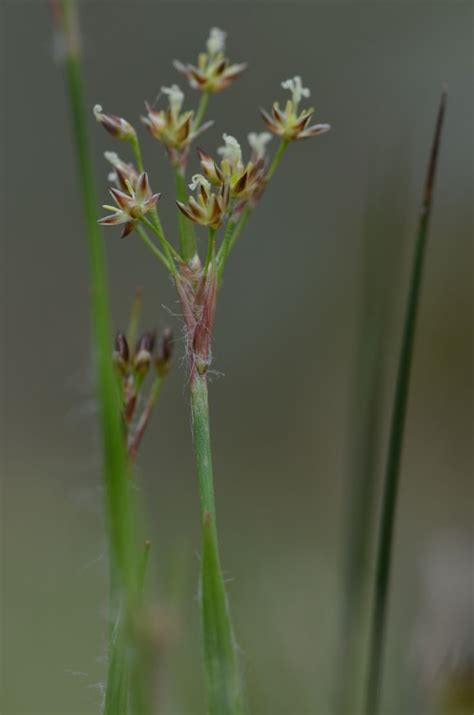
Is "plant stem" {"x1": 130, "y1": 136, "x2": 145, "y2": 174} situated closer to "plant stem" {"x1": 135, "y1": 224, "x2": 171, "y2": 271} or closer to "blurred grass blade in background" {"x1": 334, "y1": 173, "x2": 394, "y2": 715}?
"plant stem" {"x1": 135, "y1": 224, "x2": 171, "y2": 271}

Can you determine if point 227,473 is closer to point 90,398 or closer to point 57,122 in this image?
point 57,122

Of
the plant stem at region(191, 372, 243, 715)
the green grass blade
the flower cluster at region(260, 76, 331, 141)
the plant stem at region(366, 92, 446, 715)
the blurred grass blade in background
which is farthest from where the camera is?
the blurred grass blade in background

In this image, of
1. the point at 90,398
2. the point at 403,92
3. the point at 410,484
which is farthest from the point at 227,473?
the point at 90,398

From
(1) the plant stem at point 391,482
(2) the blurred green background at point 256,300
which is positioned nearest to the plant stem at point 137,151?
(1) the plant stem at point 391,482

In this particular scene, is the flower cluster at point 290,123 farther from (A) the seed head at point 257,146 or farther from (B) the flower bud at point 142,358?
(B) the flower bud at point 142,358

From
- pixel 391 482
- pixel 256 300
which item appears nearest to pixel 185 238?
pixel 391 482

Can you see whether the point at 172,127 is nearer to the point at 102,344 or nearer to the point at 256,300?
the point at 102,344

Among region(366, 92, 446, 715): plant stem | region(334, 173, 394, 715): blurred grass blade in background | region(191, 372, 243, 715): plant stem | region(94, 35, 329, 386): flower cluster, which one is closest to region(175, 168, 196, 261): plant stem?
region(94, 35, 329, 386): flower cluster
